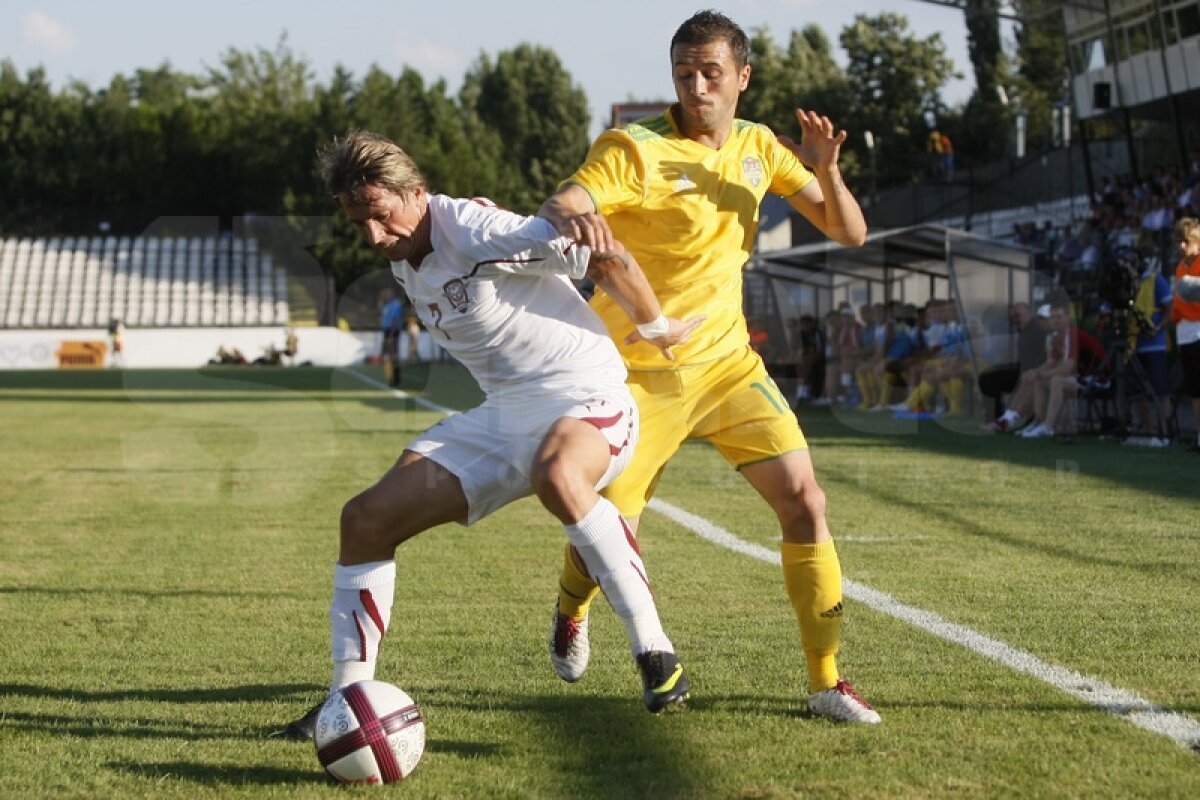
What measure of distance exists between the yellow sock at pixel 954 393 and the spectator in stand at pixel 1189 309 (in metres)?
5.36

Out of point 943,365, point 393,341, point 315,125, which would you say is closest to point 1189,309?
point 943,365

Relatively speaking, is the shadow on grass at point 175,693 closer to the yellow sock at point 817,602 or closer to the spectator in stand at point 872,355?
the yellow sock at point 817,602

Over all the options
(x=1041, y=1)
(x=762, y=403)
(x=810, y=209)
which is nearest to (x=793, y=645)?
(x=762, y=403)

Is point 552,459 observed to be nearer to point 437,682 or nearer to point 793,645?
point 437,682

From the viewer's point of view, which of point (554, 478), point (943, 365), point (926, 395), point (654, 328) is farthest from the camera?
point (926, 395)

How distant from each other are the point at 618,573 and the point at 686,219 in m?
1.31

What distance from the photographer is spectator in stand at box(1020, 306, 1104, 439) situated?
16062 millimetres

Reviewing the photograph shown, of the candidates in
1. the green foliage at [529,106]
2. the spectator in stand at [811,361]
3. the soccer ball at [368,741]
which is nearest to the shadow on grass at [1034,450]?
the spectator in stand at [811,361]

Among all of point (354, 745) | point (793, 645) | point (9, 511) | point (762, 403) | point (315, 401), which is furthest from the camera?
point (315, 401)

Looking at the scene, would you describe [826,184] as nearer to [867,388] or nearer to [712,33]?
[712,33]

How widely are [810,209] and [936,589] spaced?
2.39 metres

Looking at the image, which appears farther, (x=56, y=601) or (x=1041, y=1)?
(x=1041, y=1)

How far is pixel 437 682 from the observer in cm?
535

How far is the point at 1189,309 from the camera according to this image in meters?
14.1
